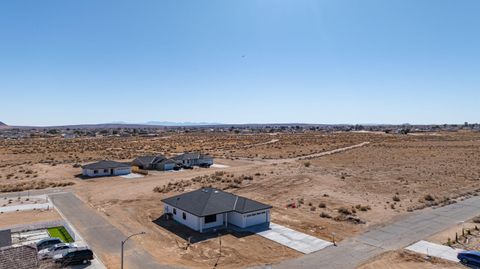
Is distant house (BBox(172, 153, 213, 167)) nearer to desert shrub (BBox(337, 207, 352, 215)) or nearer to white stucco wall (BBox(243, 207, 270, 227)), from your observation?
desert shrub (BBox(337, 207, 352, 215))

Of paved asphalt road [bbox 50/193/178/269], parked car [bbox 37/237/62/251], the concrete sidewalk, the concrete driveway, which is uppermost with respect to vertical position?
parked car [bbox 37/237/62/251]

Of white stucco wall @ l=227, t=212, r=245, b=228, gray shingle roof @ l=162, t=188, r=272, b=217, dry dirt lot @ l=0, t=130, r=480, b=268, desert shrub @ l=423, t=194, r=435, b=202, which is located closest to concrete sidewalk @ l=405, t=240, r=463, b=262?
dry dirt lot @ l=0, t=130, r=480, b=268

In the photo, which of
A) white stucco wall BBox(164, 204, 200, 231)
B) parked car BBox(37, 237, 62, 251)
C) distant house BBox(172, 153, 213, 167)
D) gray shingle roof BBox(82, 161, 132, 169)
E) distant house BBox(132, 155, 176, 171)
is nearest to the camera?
parked car BBox(37, 237, 62, 251)

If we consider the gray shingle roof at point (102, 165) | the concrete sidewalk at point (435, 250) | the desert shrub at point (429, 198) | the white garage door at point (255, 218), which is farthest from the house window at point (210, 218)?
the gray shingle roof at point (102, 165)

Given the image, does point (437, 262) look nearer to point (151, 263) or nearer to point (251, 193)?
point (151, 263)

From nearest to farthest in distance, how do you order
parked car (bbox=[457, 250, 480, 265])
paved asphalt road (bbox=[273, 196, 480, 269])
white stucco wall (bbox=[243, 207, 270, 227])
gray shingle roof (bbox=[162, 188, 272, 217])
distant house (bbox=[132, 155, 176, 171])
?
parked car (bbox=[457, 250, 480, 265]) → paved asphalt road (bbox=[273, 196, 480, 269]) → gray shingle roof (bbox=[162, 188, 272, 217]) → white stucco wall (bbox=[243, 207, 270, 227]) → distant house (bbox=[132, 155, 176, 171])

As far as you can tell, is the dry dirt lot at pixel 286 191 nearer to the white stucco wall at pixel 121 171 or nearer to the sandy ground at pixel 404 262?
the white stucco wall at pixel 121 171
